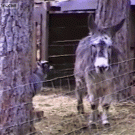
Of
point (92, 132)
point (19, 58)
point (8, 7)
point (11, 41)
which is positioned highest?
point (8, 7)

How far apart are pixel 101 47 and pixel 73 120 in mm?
1362

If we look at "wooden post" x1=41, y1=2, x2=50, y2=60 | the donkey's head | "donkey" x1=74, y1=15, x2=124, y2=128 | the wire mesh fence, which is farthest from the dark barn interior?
the donkey's head

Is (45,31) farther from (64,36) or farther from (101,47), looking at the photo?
(101,47)

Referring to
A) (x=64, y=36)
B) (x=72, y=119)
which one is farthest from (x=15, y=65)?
(x=64, y=36)

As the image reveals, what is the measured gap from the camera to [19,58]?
311cm

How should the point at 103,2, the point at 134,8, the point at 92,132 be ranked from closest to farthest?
the point at 92,132 < the point at 103,2 < the point at 134,8

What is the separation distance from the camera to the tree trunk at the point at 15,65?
9.82 ft

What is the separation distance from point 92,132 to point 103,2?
9.92 feet

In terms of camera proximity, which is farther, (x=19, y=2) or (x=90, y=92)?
(x=90, y=92)

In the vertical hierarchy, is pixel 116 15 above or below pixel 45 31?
above

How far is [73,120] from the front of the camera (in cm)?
454

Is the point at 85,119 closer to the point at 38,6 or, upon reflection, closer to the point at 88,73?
the point at 88,73

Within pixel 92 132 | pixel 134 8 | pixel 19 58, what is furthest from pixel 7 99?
pixel 134 8

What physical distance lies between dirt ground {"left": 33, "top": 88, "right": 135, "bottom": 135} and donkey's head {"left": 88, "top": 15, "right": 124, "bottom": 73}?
2.58ft
